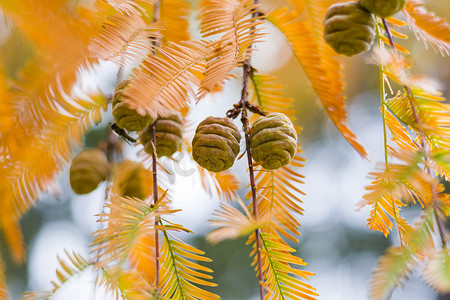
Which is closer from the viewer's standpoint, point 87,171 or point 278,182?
point 278,182

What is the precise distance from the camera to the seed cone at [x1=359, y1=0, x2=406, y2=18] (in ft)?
1.77

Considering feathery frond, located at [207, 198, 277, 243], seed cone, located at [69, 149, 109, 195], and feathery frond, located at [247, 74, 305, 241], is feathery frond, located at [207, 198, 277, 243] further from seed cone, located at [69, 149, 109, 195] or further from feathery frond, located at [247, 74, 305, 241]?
seed cone, located at [69, 149, 109, 195]

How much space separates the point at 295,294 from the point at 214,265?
3.50 metres

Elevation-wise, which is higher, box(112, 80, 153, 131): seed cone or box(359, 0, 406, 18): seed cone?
box(359, 0, 406, 18): seed cone

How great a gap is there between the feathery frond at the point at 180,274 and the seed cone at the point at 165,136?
0.16 metres

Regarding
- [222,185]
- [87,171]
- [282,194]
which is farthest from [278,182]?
[87,171]

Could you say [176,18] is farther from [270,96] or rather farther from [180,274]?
[180,274]

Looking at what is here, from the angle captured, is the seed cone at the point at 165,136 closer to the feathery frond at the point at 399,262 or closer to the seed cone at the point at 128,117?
the seed cone at the point at 128,117

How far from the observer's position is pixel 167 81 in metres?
0.47

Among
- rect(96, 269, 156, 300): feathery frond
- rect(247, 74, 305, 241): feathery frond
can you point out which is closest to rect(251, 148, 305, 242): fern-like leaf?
rect(247, 74, 305, 241): feathery frond

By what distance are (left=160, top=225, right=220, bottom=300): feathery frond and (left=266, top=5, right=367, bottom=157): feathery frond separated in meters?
0.29

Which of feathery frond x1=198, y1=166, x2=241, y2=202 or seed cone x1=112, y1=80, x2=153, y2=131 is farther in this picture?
feathery frond x1=198, y1=166, x2=241, y2=202

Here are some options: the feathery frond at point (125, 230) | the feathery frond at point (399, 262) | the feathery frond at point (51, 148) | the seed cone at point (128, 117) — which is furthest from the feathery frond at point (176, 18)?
the feathery frond at point (399, 262)

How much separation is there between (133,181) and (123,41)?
0.26 m
